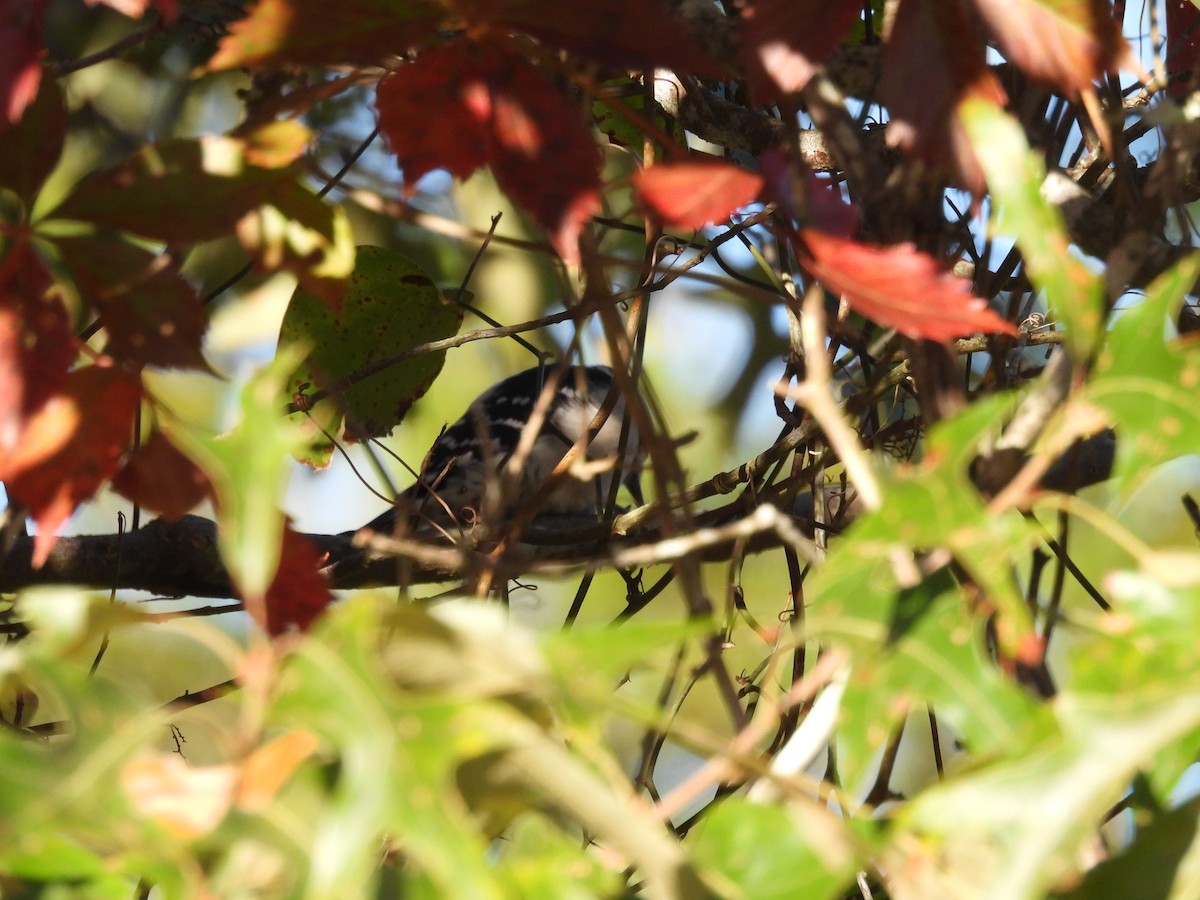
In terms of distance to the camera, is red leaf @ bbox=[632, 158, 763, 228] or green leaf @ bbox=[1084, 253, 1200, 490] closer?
green leaf @ bbox=[1084, 253, 1200, 490]

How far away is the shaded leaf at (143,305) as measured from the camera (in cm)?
107

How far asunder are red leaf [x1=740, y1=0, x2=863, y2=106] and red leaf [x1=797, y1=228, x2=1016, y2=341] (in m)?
0.13

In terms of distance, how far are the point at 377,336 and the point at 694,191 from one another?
1.15 m

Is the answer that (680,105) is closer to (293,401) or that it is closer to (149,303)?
(293,401)

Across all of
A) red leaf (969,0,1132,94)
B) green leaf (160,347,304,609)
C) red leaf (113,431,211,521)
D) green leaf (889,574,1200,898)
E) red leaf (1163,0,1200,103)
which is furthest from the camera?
red leaf (1163,0,1200,103)

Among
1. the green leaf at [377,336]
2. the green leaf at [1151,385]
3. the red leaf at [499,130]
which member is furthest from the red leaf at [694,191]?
the green leaf at [377,336]

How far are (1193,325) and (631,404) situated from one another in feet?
2.97

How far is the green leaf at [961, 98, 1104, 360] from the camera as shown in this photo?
81cm

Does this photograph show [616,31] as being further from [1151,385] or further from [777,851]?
[777,851]

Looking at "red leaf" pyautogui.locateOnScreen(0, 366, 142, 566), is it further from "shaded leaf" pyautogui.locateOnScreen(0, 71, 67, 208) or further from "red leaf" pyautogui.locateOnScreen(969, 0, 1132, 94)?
"red leaf" pyautogui.locateOnScreen(969, 0, 1132, 94)

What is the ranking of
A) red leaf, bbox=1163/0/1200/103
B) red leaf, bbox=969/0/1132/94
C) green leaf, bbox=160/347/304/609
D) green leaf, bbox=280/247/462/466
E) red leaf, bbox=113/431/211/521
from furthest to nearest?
green leaf, bbox=280/247/462/466
red leaf, bbox=1163/0/1200/103
red leaf, bbox=113/431/211/521
red leaf, bbox=969/0/1132/94
green leaf, bbox=160/347/304/609

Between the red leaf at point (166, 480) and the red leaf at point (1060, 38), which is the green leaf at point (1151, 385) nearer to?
the red leaf at point (1060, 38)

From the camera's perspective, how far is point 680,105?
1904 mm

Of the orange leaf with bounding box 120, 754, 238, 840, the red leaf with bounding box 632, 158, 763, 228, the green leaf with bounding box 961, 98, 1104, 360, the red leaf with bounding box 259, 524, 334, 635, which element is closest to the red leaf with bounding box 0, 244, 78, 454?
the red leaf with bounding box 259, 524, 334, 635
